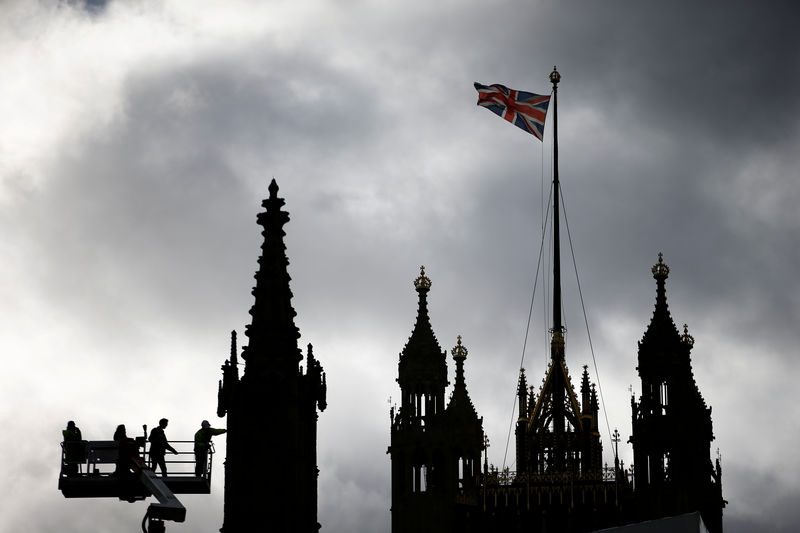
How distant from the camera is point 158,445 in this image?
54.6 meters

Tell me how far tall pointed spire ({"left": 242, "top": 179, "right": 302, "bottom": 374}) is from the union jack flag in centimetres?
3386

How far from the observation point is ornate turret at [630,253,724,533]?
76.7 meters

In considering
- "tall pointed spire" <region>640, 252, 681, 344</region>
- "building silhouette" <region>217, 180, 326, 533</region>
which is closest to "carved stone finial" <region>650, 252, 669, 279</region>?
"tall pointed spire" <region>640, 252, 681, 344</region>

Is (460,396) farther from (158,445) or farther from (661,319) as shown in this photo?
(158,445)

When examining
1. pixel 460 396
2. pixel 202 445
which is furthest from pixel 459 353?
pixel 202 445

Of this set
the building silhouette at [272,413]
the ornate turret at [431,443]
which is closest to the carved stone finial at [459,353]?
the ornate turret at [431,443]

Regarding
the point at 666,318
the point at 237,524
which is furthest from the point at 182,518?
the point at 666,318

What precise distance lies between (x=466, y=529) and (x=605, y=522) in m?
6.67

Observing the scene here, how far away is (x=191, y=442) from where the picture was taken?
55.0 m

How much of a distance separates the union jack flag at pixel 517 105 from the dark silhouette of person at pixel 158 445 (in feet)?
121

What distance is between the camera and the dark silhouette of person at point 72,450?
54125 mm

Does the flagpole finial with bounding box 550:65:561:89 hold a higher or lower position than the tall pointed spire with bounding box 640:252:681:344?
higher

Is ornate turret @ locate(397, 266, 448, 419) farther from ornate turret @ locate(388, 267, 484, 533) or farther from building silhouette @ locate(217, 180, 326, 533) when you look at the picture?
building silhouette @ locate(217, 180, 326, 533)

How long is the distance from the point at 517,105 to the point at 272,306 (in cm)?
3706
